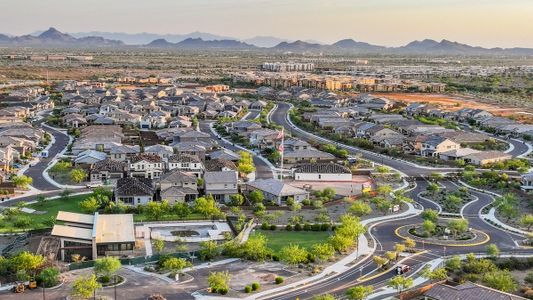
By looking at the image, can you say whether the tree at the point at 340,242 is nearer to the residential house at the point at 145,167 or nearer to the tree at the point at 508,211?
the tree at the point at 508,211

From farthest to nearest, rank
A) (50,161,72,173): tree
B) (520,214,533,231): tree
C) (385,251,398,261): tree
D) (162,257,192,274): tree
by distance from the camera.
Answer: (50,161,72,173): tree → (520,214,533,231): tree → (385,251,398,261): tree → (162,257,192,274): tree

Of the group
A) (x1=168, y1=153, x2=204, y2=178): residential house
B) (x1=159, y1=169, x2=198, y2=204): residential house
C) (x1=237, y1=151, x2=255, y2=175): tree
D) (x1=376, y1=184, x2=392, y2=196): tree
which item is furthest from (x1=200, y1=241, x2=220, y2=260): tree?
(x1=168, y1=153, x2=204, y2=178): residential house

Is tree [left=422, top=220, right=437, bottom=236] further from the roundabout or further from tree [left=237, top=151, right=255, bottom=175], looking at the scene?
tree [left=237, top=151, right=255, bottom=175]

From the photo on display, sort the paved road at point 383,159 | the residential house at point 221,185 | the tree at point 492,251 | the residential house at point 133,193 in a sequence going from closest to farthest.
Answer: the tree at point 492,251 → the residential house at point 133,193 → the residential house at point 221,185 → the paved road at point 383,159

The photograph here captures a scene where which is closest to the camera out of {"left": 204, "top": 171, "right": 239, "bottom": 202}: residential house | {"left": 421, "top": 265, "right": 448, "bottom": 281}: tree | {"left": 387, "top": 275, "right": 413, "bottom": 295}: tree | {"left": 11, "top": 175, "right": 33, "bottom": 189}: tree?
{"left": 387, "top": 275, "right": 413, "bottom": 295}: tree

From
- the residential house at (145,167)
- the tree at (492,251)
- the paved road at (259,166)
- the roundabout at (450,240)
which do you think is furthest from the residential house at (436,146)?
the tree at (492,251)

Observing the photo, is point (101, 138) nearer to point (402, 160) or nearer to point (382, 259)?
point (402, 160)
